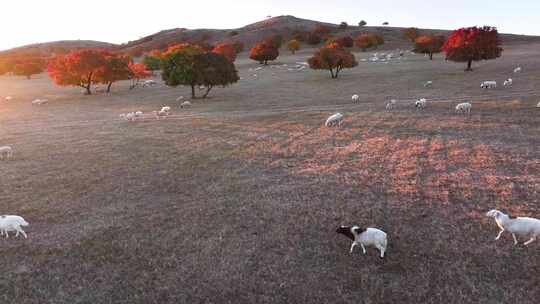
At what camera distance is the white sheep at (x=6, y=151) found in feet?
75.4

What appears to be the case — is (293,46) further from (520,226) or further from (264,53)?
(520,226)

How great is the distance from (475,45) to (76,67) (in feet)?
193

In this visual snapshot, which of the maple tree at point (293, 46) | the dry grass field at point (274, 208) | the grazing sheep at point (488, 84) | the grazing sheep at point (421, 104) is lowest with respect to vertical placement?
the dry grass field at point (274, 208)

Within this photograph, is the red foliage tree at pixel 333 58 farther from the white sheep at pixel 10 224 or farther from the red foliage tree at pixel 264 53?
the white sheep at pixel 10 224

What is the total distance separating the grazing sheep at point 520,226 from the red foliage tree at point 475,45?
5405 cm

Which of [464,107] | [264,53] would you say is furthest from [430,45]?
[464,107]

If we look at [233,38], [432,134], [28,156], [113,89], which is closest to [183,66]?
[113,89]

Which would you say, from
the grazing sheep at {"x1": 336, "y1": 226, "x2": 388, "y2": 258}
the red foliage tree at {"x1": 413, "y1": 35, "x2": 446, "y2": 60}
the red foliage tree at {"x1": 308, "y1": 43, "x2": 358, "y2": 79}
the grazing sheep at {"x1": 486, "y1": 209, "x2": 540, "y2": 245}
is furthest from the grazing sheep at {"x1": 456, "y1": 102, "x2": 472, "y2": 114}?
the red foliage tree at {"x1": 413, "y1": 35, "x2": 446, "y2": 60}

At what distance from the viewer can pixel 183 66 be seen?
49.3m

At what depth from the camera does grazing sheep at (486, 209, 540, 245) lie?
11023mm

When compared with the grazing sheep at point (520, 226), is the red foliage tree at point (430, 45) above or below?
above

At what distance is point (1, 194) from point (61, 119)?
79.9 ft

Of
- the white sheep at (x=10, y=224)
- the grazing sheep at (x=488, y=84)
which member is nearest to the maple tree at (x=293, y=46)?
the grazing sheep at (x=488, y=84)

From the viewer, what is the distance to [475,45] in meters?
57.5
